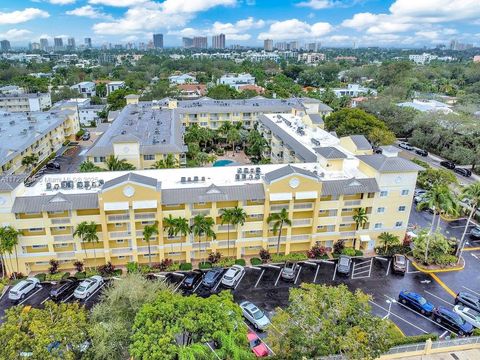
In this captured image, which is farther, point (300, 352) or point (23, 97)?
point (23, 97)

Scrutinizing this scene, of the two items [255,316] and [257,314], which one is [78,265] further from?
[257,314]

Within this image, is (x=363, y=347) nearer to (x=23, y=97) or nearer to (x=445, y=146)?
(x=445, y=146)

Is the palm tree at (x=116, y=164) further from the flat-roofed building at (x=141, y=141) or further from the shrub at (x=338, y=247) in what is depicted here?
the shrub at (x=338, y=247)

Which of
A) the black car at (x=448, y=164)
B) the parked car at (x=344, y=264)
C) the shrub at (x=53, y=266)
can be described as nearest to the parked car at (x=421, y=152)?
the black car at (x=448, y=164)

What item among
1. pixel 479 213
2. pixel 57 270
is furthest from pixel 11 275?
pixel 479 213

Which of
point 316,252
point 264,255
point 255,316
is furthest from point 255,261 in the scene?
point 255,316

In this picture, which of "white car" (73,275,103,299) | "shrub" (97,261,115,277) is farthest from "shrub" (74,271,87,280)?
"shrub" (97,261,115,277)
